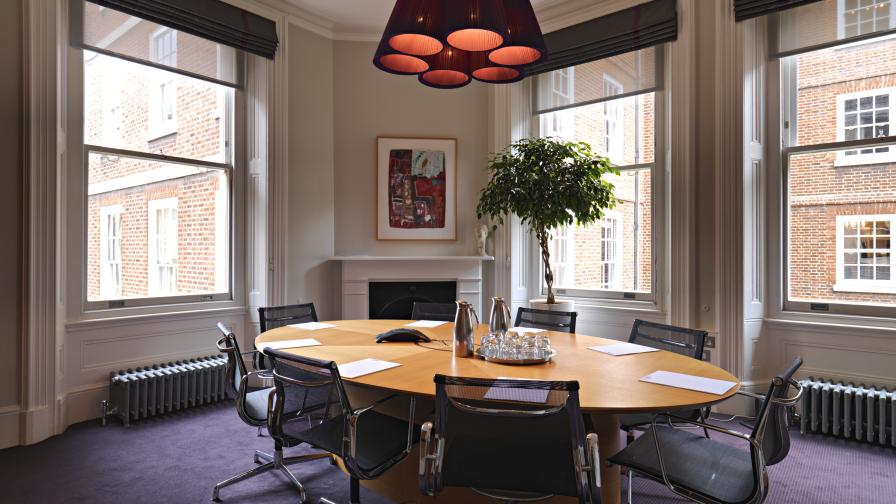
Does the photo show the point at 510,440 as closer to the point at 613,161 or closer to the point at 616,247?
the point at 616,247

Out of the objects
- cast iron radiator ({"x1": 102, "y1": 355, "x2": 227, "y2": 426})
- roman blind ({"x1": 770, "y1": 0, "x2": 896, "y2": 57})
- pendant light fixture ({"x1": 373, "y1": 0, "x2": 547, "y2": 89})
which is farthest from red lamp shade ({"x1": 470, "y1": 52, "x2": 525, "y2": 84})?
cast iron radiator ({"x1": 102, "y1": 355, "x2": 227, "y2": 426})

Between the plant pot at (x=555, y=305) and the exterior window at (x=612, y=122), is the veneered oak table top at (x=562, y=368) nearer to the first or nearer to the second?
the plant pot at (x=555, y=305)

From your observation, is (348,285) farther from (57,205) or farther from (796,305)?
(796,305)

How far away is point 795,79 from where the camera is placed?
4035 mm

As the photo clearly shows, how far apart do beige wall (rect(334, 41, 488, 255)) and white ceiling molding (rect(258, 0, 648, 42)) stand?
12 centimetres

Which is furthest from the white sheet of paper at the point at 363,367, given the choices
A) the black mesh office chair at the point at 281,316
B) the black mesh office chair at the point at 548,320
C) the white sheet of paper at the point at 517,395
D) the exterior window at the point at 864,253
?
the exterior window at the point at 864,253

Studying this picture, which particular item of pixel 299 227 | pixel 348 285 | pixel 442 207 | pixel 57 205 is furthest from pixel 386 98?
pixel 57 205

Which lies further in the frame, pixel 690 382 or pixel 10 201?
pixel 10 201

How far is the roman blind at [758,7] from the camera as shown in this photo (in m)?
3.66

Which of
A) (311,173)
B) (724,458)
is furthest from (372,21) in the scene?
(724,458)

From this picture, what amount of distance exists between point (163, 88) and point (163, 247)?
133 centimetres

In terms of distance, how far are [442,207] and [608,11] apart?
232cm

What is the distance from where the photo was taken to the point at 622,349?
108 inches

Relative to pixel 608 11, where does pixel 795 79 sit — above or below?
below
